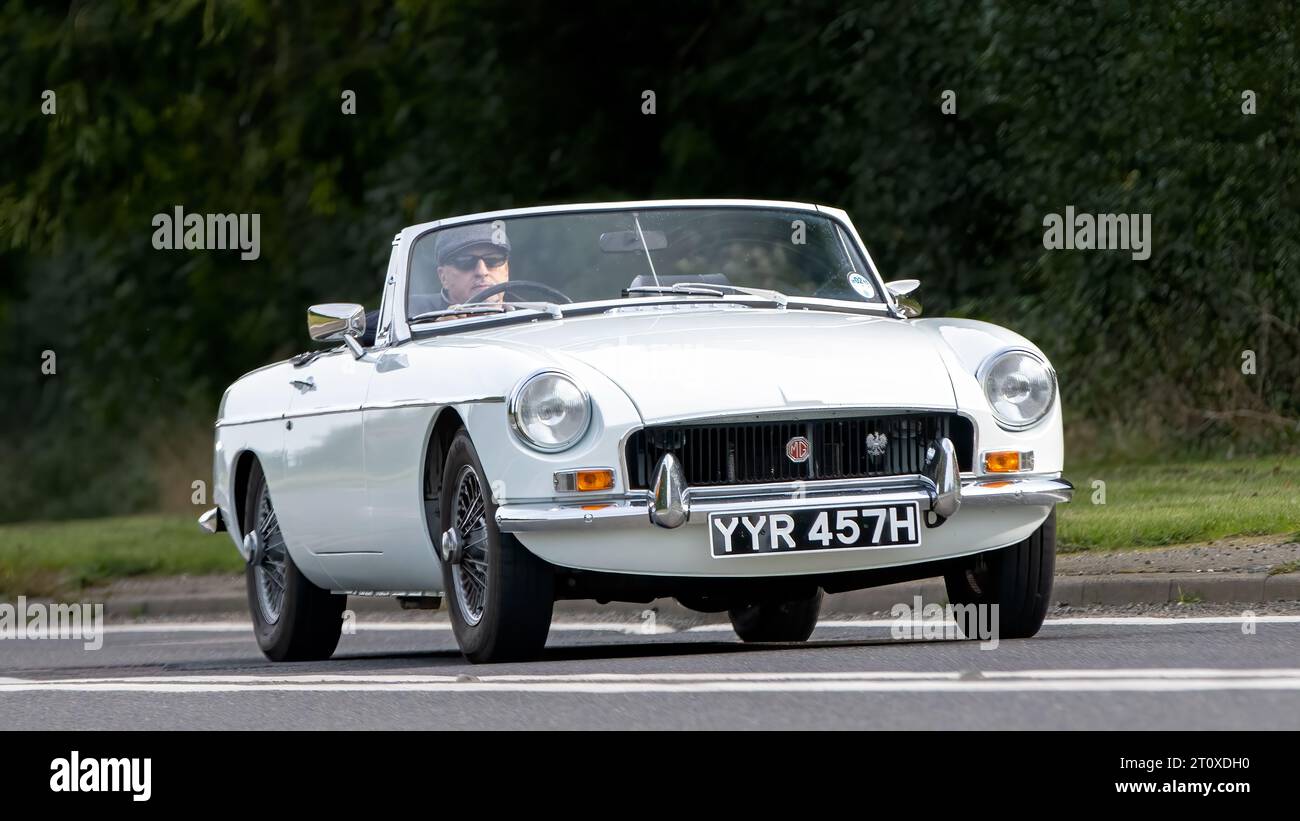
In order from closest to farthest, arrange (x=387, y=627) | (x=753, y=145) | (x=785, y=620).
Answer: (x=785, y=620) → (x=387, y=627) → (x=753, y=145)

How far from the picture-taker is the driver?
31.4 ft

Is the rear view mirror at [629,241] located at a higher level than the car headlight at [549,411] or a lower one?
higher

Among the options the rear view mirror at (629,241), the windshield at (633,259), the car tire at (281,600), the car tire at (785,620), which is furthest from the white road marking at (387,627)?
the rear view mirror at (629,241)

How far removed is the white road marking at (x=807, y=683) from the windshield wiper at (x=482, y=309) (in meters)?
1.61

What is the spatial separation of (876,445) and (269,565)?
355 centimetres

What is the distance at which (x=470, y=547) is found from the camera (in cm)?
850

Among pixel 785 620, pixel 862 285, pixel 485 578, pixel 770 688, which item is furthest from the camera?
pixel 785 620

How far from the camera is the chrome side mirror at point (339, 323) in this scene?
9789mm

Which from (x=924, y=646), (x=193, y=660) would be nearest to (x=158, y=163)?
(x=193, y=660)

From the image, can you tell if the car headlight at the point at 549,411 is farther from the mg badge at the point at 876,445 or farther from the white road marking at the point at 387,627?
the white road marking at the point at 387,627

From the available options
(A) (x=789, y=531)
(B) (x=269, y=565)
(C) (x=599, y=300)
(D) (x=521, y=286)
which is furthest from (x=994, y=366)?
(B) (x=269, y=565)

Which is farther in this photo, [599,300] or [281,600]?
[281,600]

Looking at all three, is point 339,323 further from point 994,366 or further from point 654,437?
point 994,366
